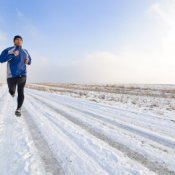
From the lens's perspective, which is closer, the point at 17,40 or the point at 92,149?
the point at 92,149

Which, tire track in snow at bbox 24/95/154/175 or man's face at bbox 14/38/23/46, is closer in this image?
tire track in snow at bbox 24/95/154/175

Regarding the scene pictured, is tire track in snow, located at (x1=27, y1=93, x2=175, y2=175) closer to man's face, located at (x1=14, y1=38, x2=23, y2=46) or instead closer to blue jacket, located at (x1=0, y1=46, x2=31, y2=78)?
blue jacket, located at (x1=0, y1=46, x2=31, y2=78)

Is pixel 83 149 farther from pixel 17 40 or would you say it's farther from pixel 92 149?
pixel 17 40

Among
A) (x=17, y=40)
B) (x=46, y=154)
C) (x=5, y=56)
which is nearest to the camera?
(x=46, y=154)

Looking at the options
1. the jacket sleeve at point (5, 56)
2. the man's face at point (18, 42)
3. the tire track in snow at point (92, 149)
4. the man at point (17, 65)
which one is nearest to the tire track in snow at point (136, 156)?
the tire track in snow at point (92, 149)

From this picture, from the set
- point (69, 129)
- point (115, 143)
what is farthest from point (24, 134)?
point (115, 143)

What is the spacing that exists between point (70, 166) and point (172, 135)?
2955 mm

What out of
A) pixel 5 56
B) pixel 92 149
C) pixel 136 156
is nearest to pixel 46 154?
pixel 92 149

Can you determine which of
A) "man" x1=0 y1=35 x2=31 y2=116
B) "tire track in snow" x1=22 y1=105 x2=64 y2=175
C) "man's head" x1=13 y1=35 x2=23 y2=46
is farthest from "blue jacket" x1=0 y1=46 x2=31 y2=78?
"tire track in snow" x1=22 y1=105 x2=64 y2=175

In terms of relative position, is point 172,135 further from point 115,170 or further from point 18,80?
point 18,80

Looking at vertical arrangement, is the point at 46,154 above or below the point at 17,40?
below

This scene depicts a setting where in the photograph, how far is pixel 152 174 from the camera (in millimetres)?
2768

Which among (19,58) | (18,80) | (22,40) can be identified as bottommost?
(18,80)

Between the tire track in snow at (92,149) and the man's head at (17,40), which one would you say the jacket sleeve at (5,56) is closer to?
the man's head at (17,40)
